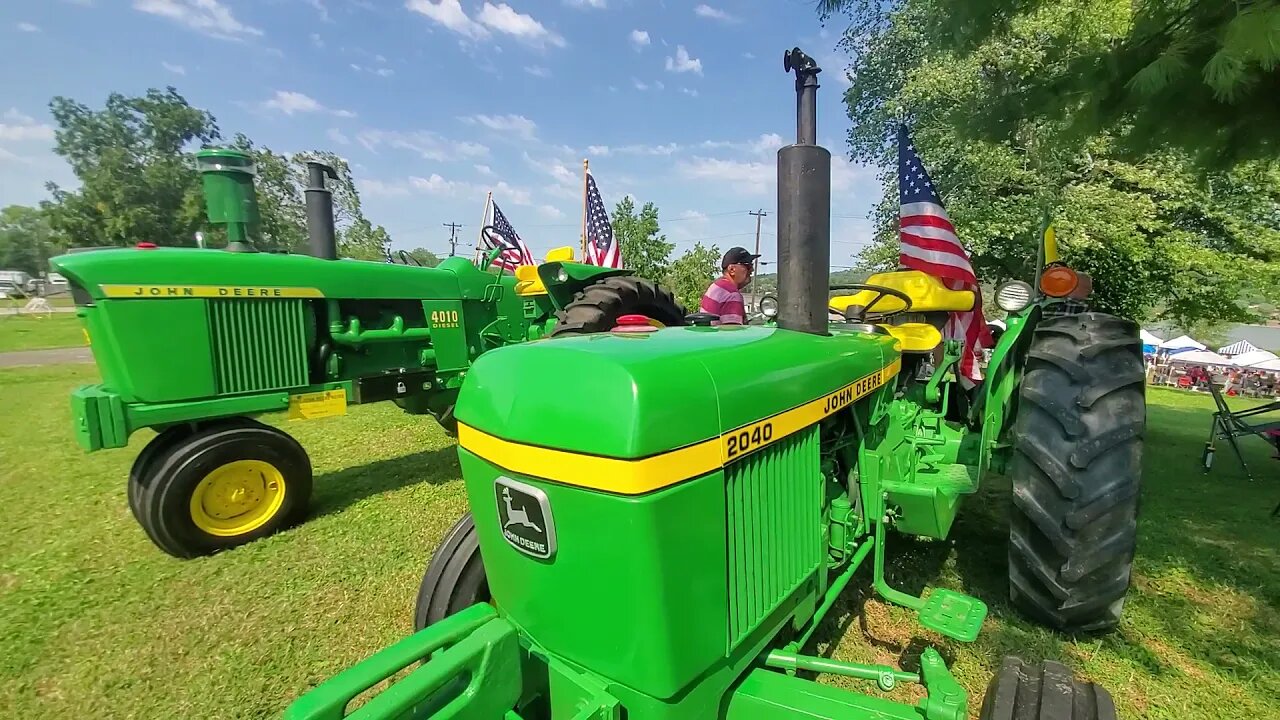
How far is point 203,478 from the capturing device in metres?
3.47

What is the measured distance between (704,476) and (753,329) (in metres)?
0.78

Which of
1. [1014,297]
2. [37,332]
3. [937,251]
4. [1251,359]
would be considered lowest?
[1251,359]

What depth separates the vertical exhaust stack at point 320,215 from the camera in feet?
15.2

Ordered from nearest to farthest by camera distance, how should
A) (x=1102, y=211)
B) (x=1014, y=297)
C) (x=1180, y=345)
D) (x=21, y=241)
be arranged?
(x=1014, y=297) → (x=1102, y=211) → (x=1180, y=345) → (x=21, y=241)

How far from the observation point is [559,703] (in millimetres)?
1432

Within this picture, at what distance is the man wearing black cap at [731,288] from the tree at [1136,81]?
1.79 meters

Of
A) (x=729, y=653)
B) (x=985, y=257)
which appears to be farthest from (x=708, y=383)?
(x=985, y=257)

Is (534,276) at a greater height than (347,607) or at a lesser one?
greater

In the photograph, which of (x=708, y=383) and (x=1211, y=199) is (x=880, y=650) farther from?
(x=1211, y=199)

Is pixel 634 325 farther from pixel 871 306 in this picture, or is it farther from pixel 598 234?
pixel 598 234

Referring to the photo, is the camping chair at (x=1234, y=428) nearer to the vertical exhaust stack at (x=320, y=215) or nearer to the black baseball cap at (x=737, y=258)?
the black baseball cap at (x=737, y=258)

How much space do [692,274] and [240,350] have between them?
38.9 feet

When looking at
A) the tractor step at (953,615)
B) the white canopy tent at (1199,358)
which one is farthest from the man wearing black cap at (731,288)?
the white canopy tent at (1199,358)

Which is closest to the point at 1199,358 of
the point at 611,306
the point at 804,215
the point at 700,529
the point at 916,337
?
the point at 611,306
